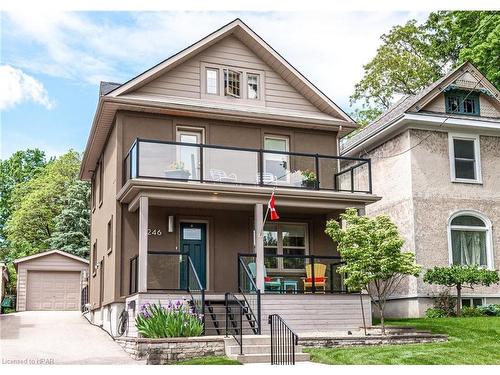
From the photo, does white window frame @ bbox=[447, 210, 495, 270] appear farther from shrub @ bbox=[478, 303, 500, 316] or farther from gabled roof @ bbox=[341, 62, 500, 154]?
gabled roof @ bbox=[341, 62, 500, 154]

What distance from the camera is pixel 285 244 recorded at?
20219 mm

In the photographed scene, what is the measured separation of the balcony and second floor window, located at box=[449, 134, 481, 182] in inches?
200

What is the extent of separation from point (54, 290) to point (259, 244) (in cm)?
1756

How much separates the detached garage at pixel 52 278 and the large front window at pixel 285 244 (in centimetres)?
1462

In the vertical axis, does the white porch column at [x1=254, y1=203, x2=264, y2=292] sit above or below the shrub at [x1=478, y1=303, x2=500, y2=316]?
above

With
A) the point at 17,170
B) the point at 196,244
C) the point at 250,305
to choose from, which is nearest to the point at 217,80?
the point at 196,244

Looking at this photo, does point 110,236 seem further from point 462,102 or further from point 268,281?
point 462,102

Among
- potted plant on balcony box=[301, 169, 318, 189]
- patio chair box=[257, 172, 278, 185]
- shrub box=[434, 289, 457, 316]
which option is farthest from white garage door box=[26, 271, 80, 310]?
shrub box=[434, 289, 457, 316]

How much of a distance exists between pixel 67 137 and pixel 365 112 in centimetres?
2420

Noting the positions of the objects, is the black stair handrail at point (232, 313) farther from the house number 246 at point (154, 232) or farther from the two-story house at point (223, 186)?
the house number 246 at point (154, 232)

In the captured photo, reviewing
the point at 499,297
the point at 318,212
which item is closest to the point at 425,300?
the point at 499,297

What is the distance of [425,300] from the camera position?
21219 millimetres

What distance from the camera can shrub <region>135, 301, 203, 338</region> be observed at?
14922mm

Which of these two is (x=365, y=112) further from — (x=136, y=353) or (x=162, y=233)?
(x=136, y=353)
